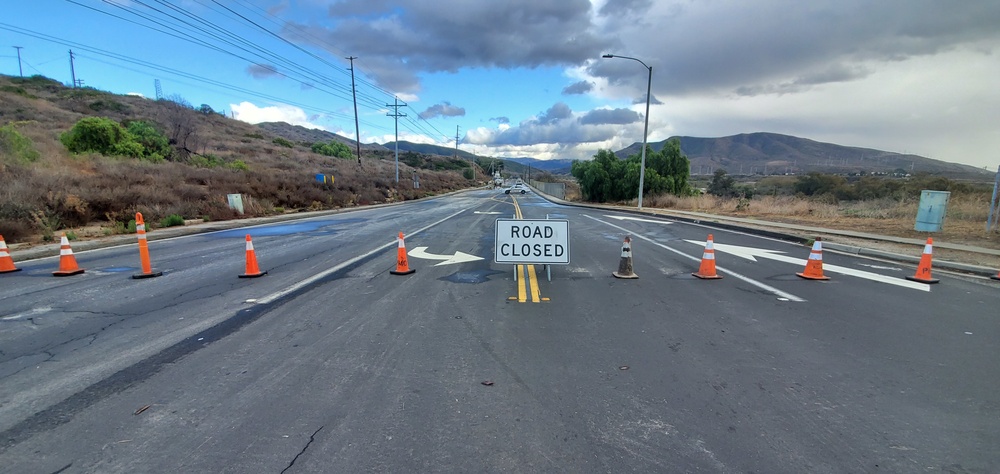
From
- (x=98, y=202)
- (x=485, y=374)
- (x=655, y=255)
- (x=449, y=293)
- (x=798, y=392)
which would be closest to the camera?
(x=798, y=392)

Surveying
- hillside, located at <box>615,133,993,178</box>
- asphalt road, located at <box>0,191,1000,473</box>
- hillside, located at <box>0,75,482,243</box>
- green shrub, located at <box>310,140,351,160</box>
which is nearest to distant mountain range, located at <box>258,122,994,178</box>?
hillside, located at <box>615,133,993,178</box>

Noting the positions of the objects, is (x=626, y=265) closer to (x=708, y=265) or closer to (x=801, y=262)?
(x=708, y=265)

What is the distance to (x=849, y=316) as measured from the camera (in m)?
5.80

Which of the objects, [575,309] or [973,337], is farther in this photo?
[575,309]

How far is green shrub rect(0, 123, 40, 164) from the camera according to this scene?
813 inches

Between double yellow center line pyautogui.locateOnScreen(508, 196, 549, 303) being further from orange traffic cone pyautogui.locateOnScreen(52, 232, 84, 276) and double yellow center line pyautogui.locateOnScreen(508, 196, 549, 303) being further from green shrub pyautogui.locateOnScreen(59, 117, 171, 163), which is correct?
green shrub pyautogui.locateOnScreen(59, 117, 171, 163)

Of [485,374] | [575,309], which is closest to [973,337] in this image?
[575,309]

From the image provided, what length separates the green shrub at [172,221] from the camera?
50.1ft

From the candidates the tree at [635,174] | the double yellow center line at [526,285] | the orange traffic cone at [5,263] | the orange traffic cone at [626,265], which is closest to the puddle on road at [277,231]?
the orange traffic cone at [5,263]

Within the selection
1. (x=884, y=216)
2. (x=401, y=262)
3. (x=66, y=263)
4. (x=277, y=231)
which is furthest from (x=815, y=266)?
(x=277, y=231)

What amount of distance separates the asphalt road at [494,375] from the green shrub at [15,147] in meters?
20.7

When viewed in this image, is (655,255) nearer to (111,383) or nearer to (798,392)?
(798,392)

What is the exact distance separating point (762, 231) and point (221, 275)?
625 inches

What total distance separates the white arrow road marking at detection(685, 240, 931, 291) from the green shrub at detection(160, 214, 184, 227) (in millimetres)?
17659
